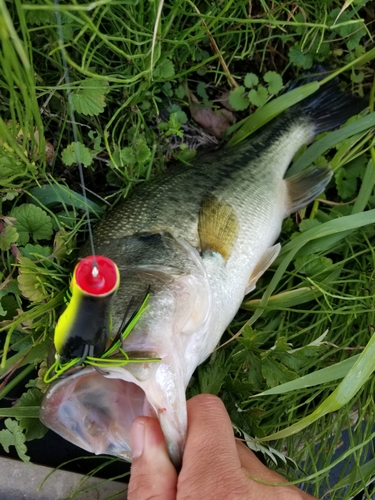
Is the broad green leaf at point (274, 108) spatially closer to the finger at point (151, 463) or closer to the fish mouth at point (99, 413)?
the fish mouth at point (99, 413)

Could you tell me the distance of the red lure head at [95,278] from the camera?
1113 mm

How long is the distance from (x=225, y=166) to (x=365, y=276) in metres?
0.93

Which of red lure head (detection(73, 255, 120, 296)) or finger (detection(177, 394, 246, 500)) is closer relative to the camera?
red lure head (detection(73, 255, 120, 296))

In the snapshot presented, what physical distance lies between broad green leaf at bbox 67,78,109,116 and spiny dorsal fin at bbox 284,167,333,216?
1.07m

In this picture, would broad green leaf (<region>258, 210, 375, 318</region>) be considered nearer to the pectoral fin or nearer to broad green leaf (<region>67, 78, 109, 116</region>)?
the pectoral fin

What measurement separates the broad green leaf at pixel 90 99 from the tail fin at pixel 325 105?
1.16 meters

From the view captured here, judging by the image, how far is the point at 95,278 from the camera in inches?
43.9

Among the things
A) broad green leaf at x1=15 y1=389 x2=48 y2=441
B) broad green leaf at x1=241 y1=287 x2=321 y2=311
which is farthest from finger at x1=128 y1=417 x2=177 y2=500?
broad green leaf at x1=241 y1=287 x2=321 y2=311

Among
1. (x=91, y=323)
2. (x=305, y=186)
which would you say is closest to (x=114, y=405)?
(x=91, y=323)

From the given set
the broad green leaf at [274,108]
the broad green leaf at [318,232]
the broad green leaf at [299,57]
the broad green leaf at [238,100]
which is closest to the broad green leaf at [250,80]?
the broad green leaf at [238,100]

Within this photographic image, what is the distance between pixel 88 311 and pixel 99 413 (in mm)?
615

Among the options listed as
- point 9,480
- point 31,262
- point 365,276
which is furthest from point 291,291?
point 9,480

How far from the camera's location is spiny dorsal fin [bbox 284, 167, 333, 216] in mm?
2371

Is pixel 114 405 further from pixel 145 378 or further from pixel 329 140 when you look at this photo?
pixel 329 140
